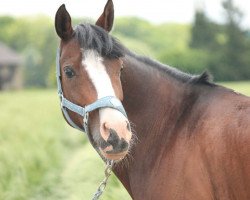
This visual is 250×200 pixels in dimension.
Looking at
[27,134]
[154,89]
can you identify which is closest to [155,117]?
[154,89]

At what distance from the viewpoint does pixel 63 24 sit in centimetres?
474

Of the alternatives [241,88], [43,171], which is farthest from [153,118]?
[241,88]

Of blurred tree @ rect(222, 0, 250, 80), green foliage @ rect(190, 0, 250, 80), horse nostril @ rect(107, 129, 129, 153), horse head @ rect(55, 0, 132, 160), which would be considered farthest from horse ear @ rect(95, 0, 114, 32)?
blurred tree @ rect(222, 0, 250, 80)

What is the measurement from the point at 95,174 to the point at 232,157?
5.31 metres

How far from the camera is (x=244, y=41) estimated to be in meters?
66.8

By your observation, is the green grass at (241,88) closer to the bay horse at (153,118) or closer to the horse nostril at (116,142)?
the bay horse at (153,118)

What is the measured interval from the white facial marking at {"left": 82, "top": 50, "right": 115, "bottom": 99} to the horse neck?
1.65 ft

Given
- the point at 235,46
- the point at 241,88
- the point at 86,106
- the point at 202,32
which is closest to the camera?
the point at 86,106

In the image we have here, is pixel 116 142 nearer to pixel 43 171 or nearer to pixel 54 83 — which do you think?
pixel 43 171

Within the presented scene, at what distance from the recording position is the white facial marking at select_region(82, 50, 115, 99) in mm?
4422

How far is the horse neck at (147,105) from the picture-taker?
16.0 ft

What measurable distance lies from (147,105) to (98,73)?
75cm

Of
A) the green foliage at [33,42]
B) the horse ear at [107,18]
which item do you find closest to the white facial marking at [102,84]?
the horse ear at [107,18]

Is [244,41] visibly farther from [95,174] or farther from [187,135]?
[187,135]
